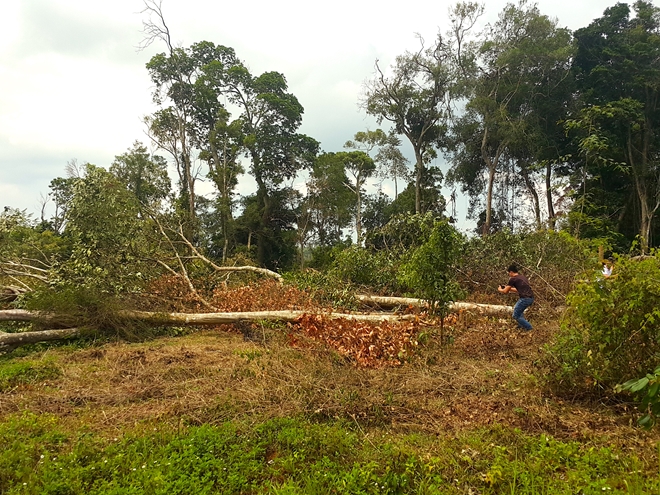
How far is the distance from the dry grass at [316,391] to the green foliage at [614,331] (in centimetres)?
32

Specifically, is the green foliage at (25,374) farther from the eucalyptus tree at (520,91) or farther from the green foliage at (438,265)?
the eucalyptus tree at (520,91)

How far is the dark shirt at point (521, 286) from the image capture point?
784 centimetres

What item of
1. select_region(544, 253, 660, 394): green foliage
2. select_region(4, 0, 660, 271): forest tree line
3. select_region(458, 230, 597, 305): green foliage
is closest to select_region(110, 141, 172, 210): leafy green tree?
select_region(4, 0, 660, 271): forest tree line

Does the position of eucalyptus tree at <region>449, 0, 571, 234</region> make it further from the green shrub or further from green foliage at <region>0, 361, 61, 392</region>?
green foliage at <region>0, 361, 61, 392</region>

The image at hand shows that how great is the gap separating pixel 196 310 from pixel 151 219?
3815 mm

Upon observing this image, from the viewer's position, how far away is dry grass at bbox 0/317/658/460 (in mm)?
4055

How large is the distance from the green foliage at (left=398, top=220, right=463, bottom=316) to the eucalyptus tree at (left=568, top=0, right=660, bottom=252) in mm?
15899

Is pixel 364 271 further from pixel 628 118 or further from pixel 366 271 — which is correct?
pixel 628 118

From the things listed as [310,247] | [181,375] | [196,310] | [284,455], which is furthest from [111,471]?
[310,247]

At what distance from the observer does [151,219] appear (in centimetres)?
1231

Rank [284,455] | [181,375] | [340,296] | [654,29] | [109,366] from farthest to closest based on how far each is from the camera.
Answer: [654,29], [340,296], [109,366], [181,375], [284,455]

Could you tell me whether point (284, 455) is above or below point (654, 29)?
below

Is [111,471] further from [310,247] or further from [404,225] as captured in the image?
[310,247]

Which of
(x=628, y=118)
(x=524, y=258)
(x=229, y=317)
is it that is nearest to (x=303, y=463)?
(x=229, y=317)
